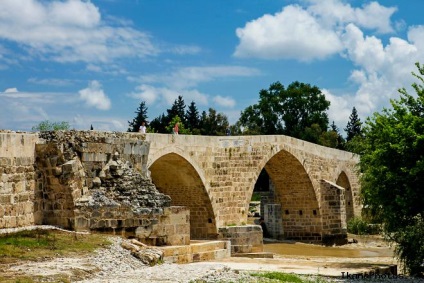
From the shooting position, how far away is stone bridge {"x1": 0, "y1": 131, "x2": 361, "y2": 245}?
10922 millimetres

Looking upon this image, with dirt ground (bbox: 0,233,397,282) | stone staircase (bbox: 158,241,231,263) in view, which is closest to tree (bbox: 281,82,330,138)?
dirt ground (bbox: 0,233,397,282)

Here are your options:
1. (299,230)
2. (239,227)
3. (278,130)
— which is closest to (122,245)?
(239,227)

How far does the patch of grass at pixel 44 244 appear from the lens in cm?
873

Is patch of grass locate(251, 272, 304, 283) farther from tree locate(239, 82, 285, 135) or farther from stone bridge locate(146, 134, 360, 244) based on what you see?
tree locate(239, 82, 285, 135)

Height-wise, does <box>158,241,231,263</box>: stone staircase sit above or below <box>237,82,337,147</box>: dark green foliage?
below

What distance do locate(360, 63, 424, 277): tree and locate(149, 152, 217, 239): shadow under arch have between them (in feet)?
23.8

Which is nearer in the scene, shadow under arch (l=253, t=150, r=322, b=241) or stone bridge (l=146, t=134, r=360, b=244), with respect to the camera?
stone bridge (l=146, t=134, r=360, b=244)

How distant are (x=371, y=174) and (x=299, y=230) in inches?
567

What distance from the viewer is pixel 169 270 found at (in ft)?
31.0

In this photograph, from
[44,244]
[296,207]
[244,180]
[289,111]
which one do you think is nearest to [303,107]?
[289,111]

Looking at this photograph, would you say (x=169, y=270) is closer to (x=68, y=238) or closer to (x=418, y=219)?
(x=68, y=238)

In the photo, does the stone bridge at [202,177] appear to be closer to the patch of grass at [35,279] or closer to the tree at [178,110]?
the patch of grass at [35,279]

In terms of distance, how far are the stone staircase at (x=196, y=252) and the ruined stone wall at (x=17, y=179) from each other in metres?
2.61

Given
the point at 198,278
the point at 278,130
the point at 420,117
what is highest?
the point at 278,130
